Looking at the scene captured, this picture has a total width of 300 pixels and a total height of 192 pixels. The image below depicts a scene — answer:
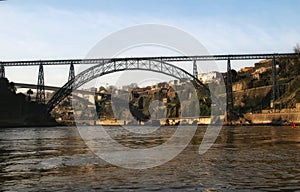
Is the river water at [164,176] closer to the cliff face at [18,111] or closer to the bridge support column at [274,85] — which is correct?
the bridge support column at [274,85]

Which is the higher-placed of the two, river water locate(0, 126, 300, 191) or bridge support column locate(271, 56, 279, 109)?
bridge support column locate(271, 56, 279, 109)

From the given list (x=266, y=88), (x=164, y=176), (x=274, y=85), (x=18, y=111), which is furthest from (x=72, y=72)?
(x=164, y=176)

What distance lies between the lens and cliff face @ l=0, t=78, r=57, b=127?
94.8 m

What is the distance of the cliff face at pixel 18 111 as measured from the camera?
311ft

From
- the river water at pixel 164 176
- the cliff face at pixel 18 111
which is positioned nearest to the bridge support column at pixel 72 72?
the cliff face at pixel 18 111

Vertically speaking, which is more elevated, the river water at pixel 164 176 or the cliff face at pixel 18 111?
the cliff face at pixel 18 111

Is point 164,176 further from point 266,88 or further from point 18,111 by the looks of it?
A: point 266,88

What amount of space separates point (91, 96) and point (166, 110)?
25.9m

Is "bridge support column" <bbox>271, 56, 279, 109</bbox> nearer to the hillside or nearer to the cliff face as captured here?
the hillside

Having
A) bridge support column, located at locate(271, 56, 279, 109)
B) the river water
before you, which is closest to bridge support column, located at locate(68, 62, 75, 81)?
bridge support column, located at locate(271, 56, 279, 109)

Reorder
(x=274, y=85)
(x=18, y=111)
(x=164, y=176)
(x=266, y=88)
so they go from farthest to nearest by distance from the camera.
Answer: (x=266, y=88)
(x=18, y=111)
(x=274, y=85)
(x=164, y=176)

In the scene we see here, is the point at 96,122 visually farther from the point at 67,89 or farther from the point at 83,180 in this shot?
the point at 83,180

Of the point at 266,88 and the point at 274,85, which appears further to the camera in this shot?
the point at 266,88

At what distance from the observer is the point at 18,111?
324 ft
